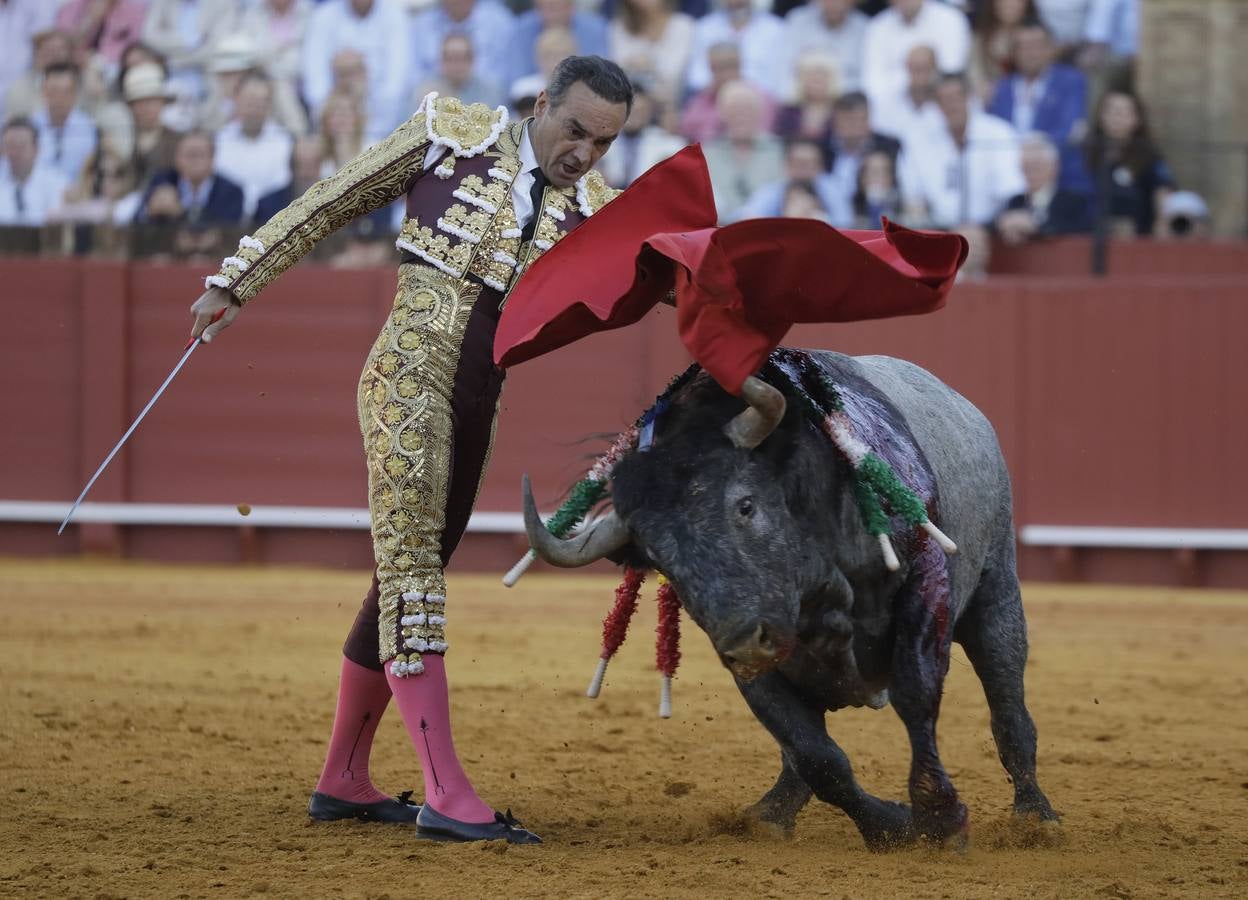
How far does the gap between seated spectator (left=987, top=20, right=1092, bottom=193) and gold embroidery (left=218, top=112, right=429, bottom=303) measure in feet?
18.5

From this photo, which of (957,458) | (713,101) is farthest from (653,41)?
(957,458)

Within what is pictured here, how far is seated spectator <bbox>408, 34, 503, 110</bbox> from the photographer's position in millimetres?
8695

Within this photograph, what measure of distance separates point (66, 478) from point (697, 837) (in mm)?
6083

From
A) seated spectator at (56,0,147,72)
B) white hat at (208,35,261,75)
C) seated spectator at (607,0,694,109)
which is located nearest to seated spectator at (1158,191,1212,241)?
seated spectator at (607,0,694,109)

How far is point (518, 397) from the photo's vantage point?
823 cm

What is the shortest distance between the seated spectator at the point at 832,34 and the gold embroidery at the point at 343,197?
563 centimetres

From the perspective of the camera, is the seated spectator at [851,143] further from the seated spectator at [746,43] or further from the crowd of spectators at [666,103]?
the seated spectator at [746,43]

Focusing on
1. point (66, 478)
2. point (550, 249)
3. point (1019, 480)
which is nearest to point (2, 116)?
point (66, 478)

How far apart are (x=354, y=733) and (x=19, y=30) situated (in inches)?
297

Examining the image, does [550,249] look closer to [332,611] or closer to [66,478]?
[332,611]

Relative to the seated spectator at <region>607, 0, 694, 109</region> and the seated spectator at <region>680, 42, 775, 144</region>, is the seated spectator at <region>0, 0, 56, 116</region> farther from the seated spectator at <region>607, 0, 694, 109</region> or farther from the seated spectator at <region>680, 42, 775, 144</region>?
the seated spectator at <region>680, 42, 775, 144</region>

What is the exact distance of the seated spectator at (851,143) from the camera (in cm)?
789

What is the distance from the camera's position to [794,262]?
2830mm

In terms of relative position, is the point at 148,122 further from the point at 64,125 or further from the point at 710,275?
the point at 710,275
